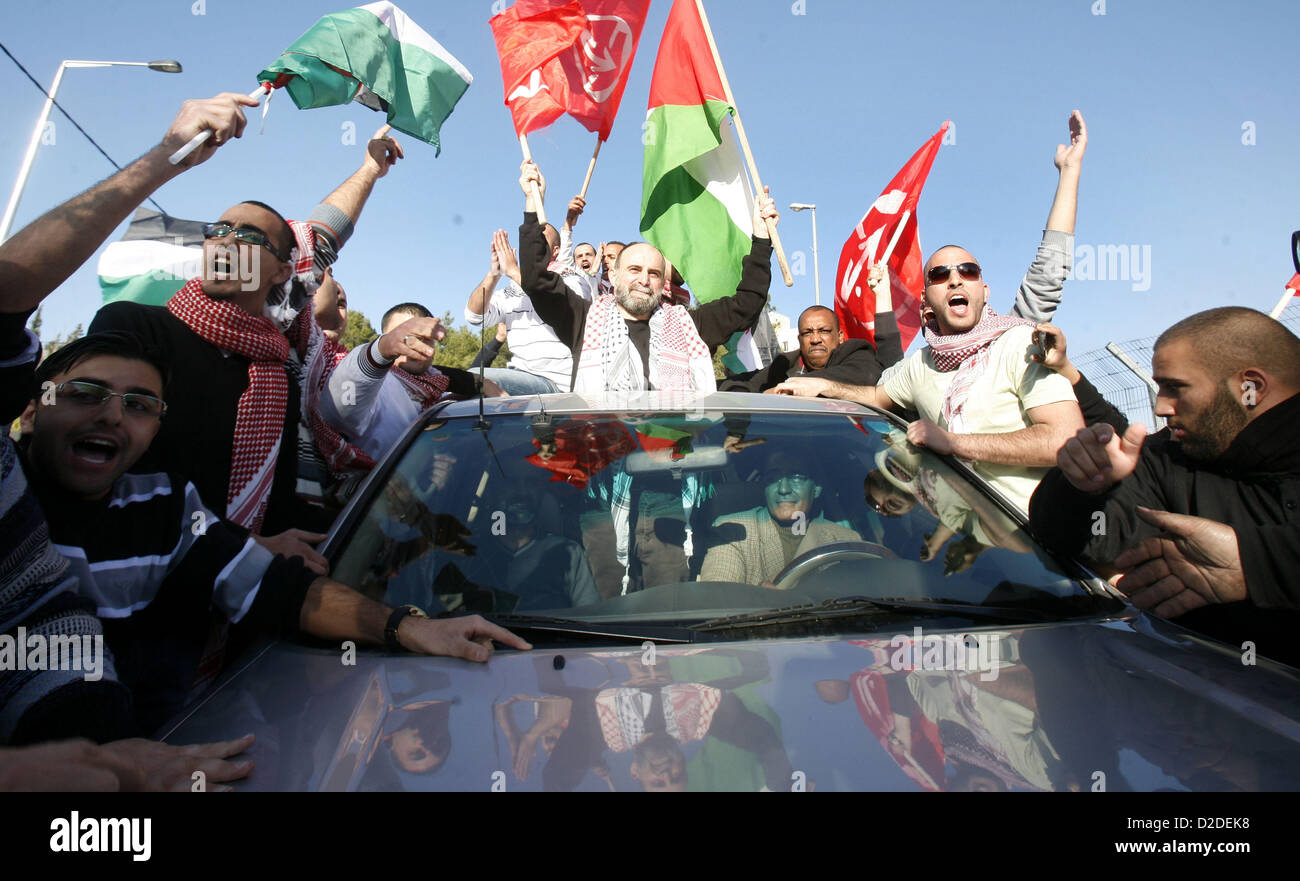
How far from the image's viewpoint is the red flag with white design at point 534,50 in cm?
592

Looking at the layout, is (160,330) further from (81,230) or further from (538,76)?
(538,76)

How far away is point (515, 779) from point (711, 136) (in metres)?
5.26

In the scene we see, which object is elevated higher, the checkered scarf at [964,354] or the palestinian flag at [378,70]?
the palestinian flag at [378,70]

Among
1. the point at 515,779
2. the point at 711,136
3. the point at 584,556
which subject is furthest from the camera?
the point at 711,136

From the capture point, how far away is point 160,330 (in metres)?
2.60

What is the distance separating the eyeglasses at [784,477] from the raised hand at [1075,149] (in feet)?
8.51

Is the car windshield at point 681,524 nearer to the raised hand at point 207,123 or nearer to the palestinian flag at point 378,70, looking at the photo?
the raised hand at point 207,123

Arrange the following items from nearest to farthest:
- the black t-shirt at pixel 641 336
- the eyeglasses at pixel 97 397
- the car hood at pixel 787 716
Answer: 1. the car hood at pixel 787 716
2. the eyeglasses at pixel 97 397
3. the black t-shirt at pixel 641 336

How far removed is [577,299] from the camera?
4.68 m

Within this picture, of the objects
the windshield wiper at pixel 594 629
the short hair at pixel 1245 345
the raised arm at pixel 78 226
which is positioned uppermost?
the raised arm at pixel 78 226

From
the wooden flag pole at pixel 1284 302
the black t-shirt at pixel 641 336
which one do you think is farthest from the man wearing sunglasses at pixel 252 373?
the wooden flag pole at pixel 1284 302

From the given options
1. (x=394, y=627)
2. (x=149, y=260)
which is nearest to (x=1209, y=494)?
(x=394, y=627)

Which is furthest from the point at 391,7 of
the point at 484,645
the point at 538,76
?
the point at 484,645

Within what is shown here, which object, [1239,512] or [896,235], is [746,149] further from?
[1239,512]
